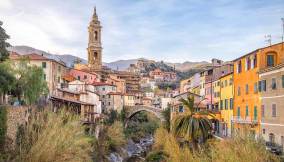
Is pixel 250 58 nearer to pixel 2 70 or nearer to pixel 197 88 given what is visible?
pixel 2 70

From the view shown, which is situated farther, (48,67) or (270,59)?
(48,67)

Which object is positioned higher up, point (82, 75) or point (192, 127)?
point (82, 75)

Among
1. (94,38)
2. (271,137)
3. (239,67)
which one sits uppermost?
(94,38)

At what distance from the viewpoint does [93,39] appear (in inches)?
4722

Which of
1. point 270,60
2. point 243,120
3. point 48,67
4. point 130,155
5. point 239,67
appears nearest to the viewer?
point 270,60

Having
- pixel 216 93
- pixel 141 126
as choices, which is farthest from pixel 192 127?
pixel 141 126

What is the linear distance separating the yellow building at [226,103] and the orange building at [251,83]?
6.06ft

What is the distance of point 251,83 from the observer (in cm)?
4197

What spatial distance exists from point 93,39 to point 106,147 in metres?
71.8

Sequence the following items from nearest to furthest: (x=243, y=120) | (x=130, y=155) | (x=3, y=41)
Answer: (x=3, y=41), (x=243, y=120), (x=130, y=155)

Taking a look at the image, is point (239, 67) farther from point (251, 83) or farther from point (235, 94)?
point (251, 83)

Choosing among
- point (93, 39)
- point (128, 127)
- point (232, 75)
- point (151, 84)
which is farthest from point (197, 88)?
point (151, 84)

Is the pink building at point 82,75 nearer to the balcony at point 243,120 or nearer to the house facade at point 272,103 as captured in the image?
the balcony at point 243,120

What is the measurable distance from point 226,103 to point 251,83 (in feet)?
35.3
